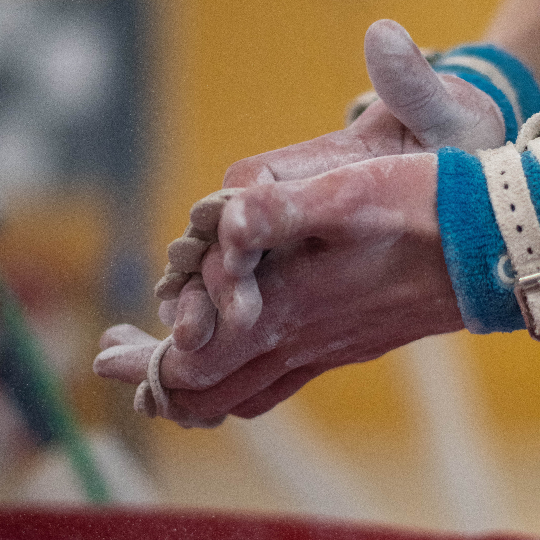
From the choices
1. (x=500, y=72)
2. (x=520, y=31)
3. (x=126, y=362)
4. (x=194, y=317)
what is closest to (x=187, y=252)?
(x=194, y=317)

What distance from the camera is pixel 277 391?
48 centimetres

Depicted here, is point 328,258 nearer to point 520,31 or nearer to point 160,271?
point 160,271

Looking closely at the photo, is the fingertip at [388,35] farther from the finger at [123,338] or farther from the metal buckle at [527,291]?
the finger at [123,338]

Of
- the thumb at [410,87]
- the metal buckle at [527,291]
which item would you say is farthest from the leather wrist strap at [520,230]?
the thumb at [410,87]

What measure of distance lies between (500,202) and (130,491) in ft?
1.78

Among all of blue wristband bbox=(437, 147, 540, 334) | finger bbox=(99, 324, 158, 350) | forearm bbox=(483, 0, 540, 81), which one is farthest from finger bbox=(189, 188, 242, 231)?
forearm bbox=(483, 0, 540, 81)

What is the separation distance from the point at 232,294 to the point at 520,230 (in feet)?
0.51

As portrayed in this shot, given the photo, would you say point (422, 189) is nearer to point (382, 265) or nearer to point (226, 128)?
point (382, 265)

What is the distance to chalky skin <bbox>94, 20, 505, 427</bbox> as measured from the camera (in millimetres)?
304

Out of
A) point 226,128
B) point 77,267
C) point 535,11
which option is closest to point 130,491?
point 77,267

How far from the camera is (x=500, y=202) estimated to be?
1.03 ft

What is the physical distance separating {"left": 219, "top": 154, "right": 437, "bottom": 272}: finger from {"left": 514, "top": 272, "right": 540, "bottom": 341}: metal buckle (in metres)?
0.06

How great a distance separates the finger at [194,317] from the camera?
348 mm

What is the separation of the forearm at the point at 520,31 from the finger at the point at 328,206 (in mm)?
437
